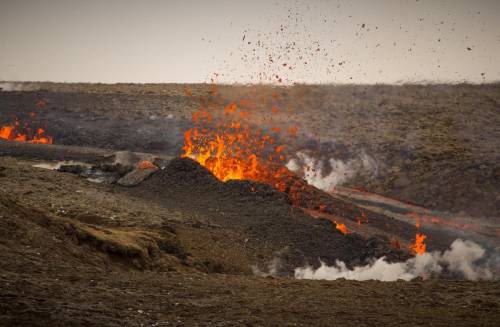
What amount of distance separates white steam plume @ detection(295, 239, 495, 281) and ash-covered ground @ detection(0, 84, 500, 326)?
0.06m

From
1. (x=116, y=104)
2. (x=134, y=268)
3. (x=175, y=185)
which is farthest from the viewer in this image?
(x=116, y=104)

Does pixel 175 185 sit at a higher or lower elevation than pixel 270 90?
lower

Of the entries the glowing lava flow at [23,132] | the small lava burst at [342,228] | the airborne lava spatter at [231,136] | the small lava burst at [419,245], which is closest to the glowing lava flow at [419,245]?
the small lava burst at [419,245]

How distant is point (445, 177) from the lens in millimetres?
24469

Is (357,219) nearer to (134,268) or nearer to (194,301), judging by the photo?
(134,268)

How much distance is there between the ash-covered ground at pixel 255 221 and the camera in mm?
5820

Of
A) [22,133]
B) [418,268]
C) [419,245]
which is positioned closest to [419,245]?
[419,245]

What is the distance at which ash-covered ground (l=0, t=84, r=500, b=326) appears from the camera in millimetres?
5820

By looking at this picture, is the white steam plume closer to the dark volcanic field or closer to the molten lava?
the dark volcanic field

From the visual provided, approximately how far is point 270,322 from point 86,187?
30.6ft

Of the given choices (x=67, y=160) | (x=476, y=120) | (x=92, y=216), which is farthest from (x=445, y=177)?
(x=92, y=216)

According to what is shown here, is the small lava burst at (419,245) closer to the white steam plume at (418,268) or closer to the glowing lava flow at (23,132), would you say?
the white steam plume at (418,268)

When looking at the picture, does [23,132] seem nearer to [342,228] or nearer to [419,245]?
[342,228]

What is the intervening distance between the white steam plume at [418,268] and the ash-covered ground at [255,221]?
6cm
